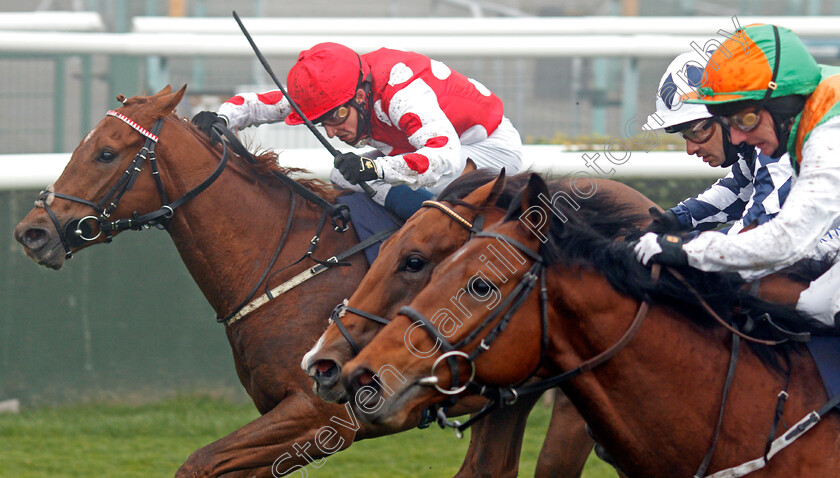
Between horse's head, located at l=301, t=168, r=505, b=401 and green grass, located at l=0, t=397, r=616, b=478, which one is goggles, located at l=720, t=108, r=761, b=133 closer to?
horse's head, located at l=301, t=168, r=505, b=401

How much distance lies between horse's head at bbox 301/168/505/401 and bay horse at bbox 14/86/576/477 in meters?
0.74

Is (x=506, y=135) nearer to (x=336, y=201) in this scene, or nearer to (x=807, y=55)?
(x=336, y=201)

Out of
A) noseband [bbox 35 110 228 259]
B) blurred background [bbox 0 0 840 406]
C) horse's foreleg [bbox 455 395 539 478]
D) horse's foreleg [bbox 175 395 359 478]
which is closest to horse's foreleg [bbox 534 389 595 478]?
horse's foreleg [bbox 455 395 539 478]

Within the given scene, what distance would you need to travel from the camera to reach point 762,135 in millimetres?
2459

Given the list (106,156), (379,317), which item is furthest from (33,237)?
(379,317)

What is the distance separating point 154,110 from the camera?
3619mm

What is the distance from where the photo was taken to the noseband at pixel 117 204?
3.47 m

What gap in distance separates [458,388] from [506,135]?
2103 millimetres

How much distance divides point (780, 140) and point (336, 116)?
5.77 feet

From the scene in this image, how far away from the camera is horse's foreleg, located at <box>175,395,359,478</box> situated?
3.29 m

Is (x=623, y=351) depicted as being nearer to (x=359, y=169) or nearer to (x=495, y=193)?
(x=495, y=193)

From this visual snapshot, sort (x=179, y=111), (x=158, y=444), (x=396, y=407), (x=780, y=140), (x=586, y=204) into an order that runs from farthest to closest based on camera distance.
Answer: (x=179, y=111) < (x=158, y=444) < (x=586, y=204) < (x=780, y=140) < (x=396, y=407)

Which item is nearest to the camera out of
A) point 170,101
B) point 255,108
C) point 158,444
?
point 170,101

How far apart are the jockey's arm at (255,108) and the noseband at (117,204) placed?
568mm
